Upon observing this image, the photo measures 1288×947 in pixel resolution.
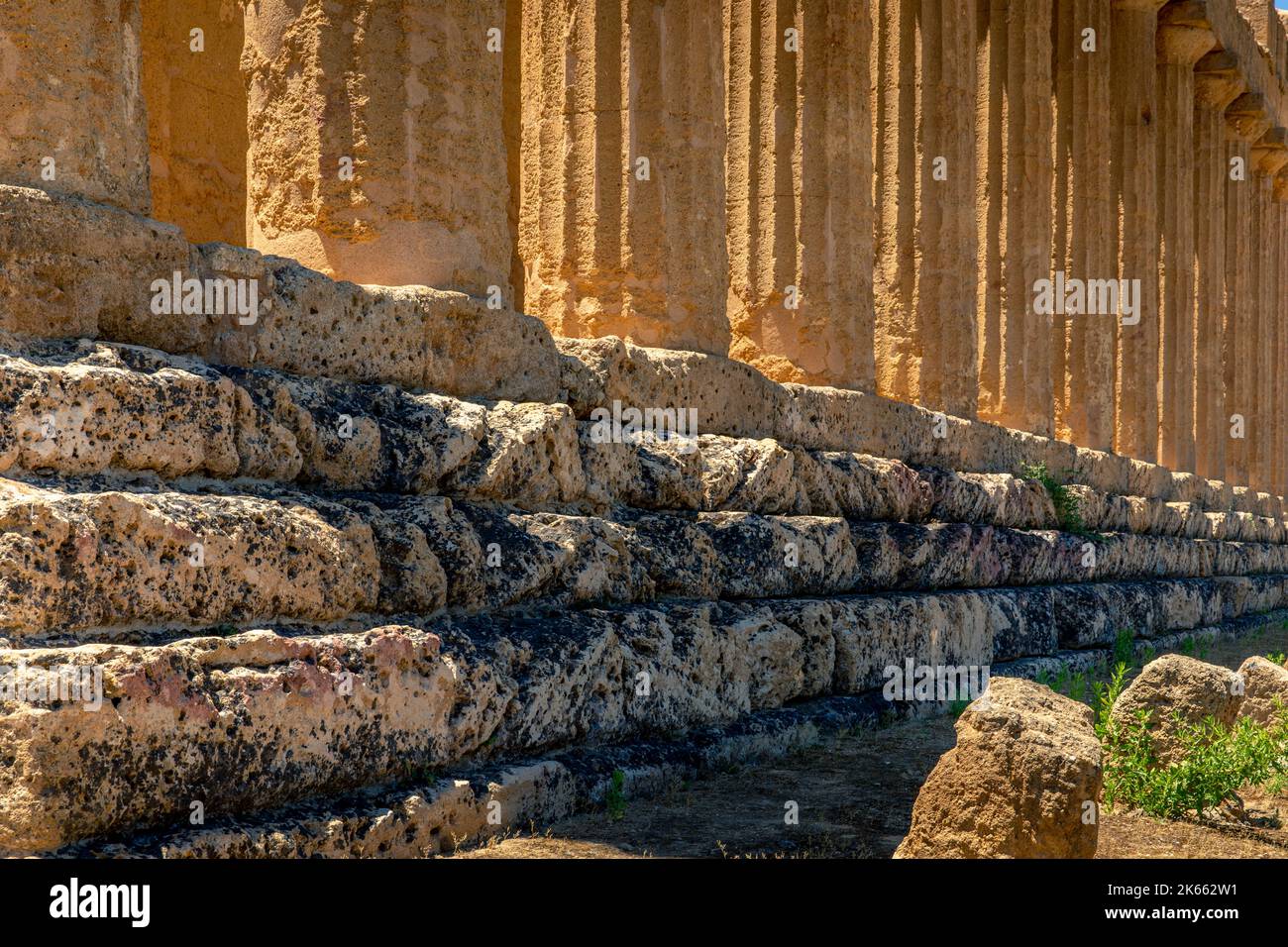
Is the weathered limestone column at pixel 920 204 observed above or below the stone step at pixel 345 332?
above

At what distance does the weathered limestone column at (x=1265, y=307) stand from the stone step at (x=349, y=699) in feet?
53.9

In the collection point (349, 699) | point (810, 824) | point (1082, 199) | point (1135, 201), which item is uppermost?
point (1135, 201)

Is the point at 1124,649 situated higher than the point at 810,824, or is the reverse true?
the point at 810,824

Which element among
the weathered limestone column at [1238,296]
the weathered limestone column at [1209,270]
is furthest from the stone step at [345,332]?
the weathered limestone column at [1238,296]

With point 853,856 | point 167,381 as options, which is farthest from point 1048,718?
point 167,381

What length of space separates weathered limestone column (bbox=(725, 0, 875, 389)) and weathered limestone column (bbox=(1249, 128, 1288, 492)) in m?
13.8

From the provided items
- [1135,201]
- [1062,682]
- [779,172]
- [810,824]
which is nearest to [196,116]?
[779,172]

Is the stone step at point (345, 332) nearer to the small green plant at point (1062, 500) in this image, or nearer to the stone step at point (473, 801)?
the stone step at point (473, 801)

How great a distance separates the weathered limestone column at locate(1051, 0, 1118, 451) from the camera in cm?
Answer: 1357

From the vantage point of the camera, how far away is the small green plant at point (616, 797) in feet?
14.8

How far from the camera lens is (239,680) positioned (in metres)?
3.49

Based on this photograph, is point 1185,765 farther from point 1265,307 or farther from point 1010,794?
point 1265,307

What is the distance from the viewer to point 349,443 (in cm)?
425

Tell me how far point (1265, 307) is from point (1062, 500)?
41.0 ft
